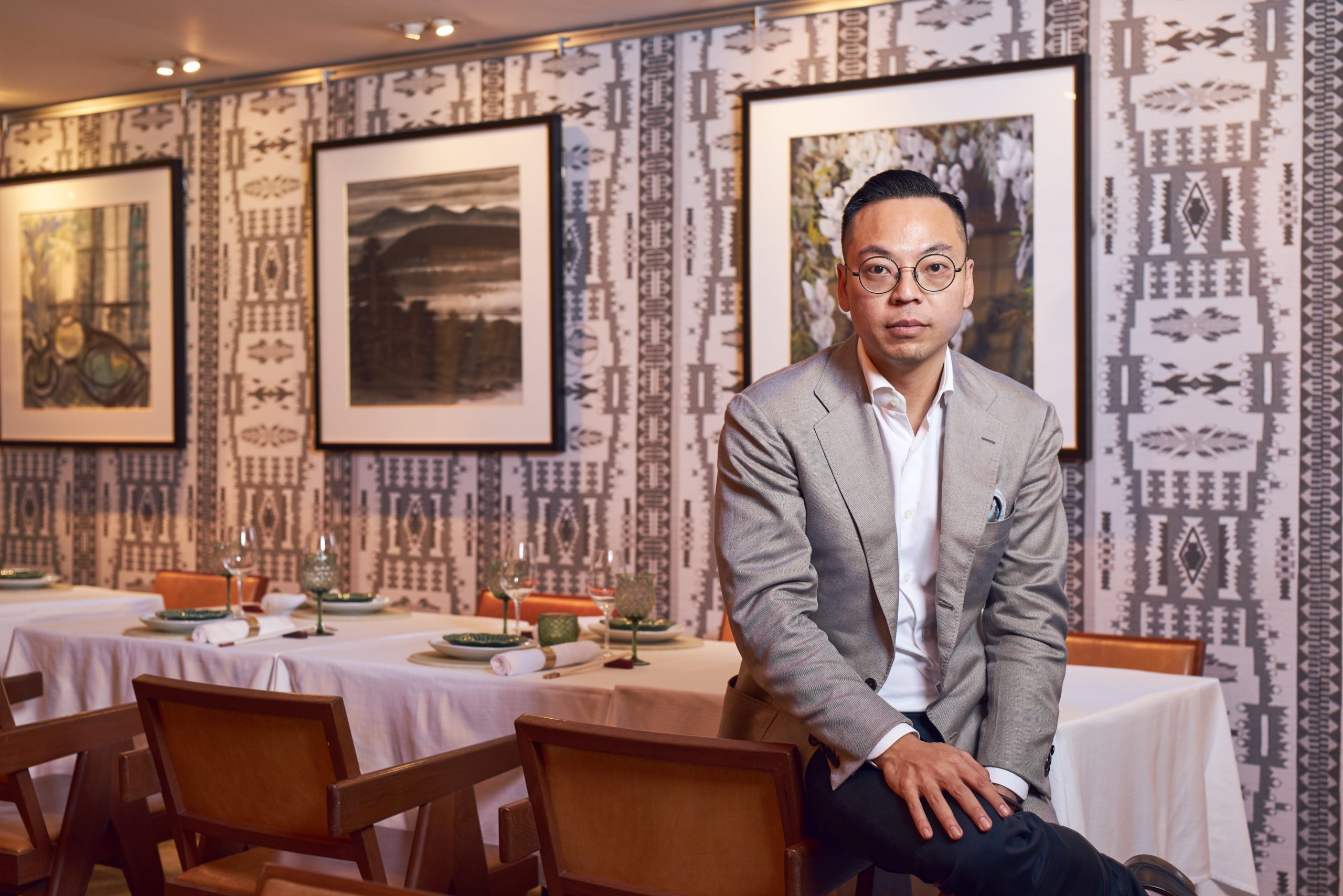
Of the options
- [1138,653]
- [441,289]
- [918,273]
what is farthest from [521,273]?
[918,273]

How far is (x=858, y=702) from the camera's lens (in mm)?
1853

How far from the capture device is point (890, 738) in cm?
182

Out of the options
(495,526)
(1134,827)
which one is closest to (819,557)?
(1134,827)

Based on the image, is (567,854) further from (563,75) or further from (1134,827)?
(563,75)

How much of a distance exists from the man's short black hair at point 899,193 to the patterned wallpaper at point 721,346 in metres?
2.07

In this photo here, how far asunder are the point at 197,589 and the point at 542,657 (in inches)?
83.7

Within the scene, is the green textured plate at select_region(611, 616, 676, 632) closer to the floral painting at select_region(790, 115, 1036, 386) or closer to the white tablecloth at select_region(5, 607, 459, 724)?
the white tablecloth at select_region(5, 607, 459, 724)

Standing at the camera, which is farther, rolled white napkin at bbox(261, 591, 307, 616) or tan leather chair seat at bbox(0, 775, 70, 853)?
rolled white napkin at bbox(261, 591, 307, 616)

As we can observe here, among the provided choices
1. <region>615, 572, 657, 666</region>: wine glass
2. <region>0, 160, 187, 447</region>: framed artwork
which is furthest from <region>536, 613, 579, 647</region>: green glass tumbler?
<region>0, 160, 187, 447</region>: framed artwork

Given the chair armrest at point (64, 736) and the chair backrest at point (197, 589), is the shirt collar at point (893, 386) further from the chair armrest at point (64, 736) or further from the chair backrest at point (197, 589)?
the chair backrest at point (197, 589)

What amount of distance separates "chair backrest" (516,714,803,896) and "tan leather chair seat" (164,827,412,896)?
658mm

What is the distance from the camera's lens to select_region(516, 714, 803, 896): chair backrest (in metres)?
1.77

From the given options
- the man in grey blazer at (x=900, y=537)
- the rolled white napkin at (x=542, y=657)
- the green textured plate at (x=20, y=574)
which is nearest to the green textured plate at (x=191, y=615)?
the rolled white napkin at (x=542, y=657)

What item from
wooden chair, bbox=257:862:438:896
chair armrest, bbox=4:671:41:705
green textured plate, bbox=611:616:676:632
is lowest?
chair armrest, bbox=4:671:41:705
